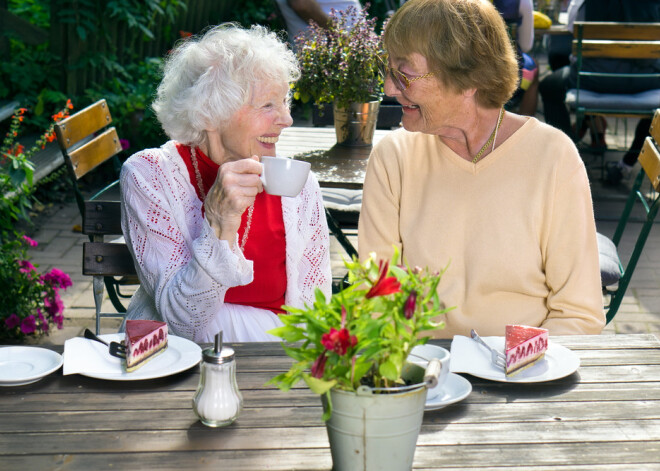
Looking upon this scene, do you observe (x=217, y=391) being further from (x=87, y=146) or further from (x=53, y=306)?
(x=53, y=306)

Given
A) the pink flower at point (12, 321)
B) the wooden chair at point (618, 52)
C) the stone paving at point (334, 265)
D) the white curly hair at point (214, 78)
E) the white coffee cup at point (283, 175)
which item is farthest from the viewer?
the wooden chair at point (618, 52)

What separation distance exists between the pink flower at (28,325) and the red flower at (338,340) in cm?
275

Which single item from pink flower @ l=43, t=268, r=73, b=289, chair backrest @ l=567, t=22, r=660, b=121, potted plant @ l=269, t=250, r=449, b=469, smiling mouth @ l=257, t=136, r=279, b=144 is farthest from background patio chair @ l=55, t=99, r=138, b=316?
chair backrest @ l=567, t=22, r=660, b=121

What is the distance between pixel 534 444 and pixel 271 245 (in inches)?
43.7

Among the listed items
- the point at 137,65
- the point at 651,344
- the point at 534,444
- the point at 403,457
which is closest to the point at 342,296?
the point at 403,457

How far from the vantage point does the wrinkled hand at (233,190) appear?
6.98ft

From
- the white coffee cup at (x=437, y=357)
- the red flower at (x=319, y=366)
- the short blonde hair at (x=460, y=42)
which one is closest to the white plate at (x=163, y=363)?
the white coffee cup at (x=437, y=357)

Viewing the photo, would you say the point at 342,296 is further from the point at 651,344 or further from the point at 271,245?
the point at 271,245

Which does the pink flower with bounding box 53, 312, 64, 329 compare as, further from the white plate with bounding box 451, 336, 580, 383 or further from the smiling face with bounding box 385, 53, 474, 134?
the white plate with bounding box 451, 336, 580, 383

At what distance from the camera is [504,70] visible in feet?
7.93

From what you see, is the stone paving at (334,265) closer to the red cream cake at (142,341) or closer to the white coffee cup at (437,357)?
the red cream cake at (142,341)

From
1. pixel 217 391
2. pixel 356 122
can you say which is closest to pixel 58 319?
pixel 356 122

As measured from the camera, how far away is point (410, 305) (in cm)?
130

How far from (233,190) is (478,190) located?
70cm
